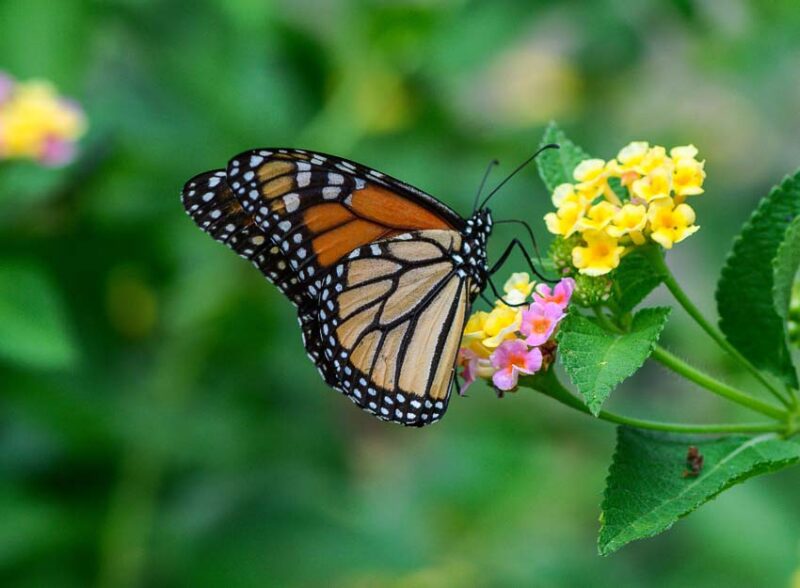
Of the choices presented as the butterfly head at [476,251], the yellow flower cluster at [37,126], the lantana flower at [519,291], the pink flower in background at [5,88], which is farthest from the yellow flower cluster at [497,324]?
the pink flower in background at [5,88]

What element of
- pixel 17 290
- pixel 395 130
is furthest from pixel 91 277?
pixel 395 130

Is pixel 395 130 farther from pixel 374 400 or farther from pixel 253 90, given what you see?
pixel 374 400

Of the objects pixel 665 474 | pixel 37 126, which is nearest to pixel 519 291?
pixel 665 474

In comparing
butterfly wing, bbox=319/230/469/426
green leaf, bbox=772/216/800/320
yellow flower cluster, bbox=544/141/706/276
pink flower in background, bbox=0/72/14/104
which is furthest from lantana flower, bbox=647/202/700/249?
pink flower in background, bbox=0/72/14/104

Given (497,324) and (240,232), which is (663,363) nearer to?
(497,324)

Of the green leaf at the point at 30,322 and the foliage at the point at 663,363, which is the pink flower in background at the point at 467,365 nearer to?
the foliage at the point at 663,363
